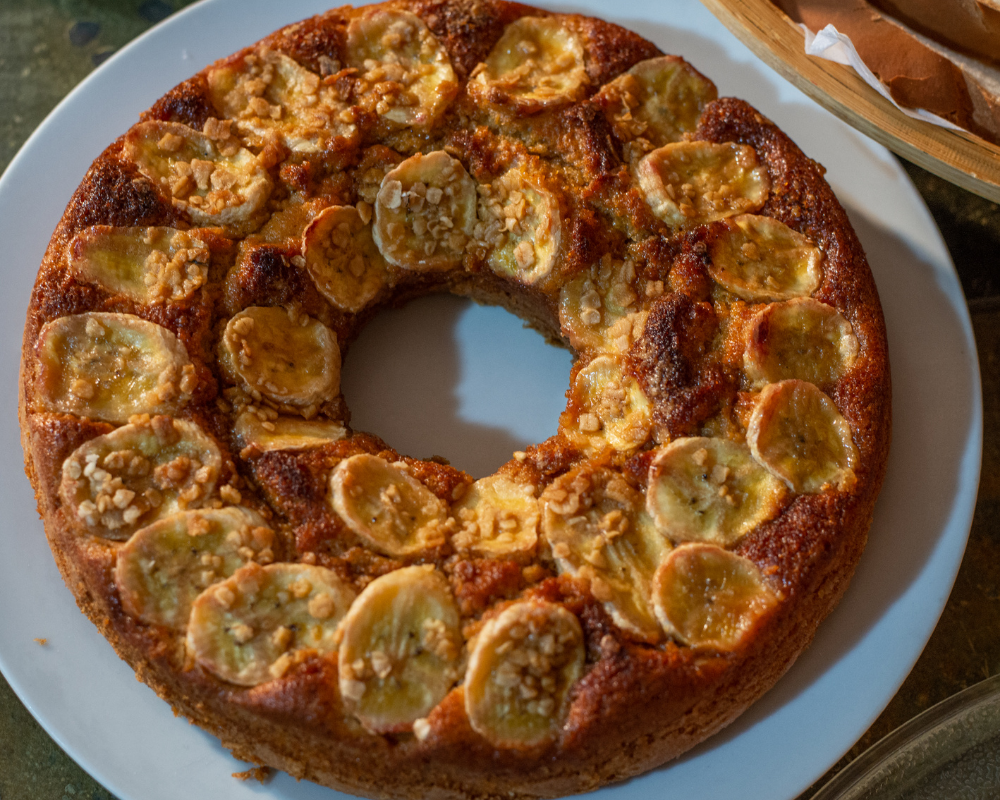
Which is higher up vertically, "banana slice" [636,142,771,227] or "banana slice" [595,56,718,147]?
"banana slice" [595,56,718,147]

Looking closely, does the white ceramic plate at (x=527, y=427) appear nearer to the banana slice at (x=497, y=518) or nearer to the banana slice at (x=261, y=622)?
the banana slice at (x=497, y=518)

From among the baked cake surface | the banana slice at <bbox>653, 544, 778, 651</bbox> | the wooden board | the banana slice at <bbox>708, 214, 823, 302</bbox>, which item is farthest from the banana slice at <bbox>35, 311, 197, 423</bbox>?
the wooden board

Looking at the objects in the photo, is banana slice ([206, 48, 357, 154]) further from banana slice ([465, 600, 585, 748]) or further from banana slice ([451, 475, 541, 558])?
banana slice ([465, 600, 585, 748])

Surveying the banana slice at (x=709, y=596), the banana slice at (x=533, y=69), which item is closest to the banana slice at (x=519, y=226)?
the banana slice at (x=533, y=69)

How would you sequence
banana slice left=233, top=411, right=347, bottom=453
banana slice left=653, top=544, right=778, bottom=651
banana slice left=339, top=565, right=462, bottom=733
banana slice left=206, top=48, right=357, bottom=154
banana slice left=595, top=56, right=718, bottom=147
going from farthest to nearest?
banana slice left=595, top=56, right=718, bottom=147, banana slice left=206, top=48, right=357, bottom=154, banana slice left=233, top=411, right=347, bottom=453, banana slice left=653, top=544, right=778, bottom=651, banana slice left=339, top=565, right=462, bottom=733

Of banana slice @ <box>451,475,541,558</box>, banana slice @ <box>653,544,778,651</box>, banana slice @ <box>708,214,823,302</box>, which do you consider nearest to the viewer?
banana slice @ <box>653,544,778,651</box>

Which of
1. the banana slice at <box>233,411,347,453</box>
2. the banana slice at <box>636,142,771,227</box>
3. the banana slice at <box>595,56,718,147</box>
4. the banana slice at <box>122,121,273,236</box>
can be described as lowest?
the banana slice at <box>233,411,347,453</box>
